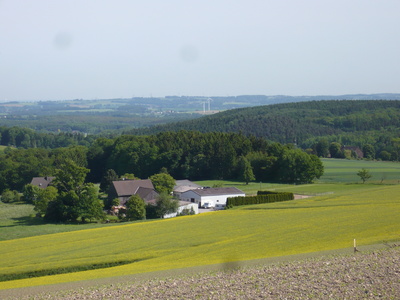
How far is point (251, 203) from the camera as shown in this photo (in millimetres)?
52156

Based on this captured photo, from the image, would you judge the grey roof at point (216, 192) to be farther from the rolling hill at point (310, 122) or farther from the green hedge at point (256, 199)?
the rolling hill at point (310, 122)

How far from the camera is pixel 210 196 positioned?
5875 cm

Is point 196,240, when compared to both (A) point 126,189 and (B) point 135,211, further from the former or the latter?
(A) point 126,189

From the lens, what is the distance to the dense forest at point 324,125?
11888 centimetres

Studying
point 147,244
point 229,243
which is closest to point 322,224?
point 229,243

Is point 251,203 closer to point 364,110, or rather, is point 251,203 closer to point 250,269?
point 250,269

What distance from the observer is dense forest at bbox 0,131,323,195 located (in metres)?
77.6

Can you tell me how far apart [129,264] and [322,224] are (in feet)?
39.6

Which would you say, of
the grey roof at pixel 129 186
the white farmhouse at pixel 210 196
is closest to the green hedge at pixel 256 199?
the white farmhouse at pixel 210 196

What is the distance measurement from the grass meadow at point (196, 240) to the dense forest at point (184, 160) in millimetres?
31819

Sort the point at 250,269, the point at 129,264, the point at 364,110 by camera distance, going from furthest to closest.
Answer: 1. the point at 364,110
2. the point at 129,264
3. the point at 250,269

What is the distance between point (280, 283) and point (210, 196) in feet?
131

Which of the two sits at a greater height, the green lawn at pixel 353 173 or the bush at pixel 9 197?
the green lawn at pixel 353 173

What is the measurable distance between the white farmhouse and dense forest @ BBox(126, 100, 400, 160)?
5369 centimetres
